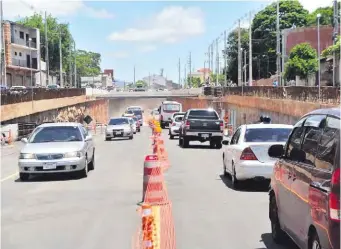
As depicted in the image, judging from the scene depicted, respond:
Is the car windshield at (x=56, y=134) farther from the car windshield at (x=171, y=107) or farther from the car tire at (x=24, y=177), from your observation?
the car windshield at (x=171, y=107)

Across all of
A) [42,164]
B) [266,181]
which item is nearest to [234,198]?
[266,181]

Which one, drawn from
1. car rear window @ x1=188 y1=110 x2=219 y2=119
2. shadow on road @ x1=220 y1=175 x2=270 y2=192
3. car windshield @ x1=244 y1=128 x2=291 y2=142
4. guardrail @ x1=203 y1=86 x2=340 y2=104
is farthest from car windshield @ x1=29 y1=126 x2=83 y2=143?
car rear window @ x1=188 y1=110 x2=219 y2=119

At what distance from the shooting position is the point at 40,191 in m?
14.9

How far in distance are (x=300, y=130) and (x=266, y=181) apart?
735 cm

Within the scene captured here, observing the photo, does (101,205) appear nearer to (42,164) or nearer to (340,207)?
(42,164)

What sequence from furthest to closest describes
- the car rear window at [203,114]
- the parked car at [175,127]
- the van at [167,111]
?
1. the van at [167,111]
2. the parked car at [175,127]
3. the car rear window at [203,114]

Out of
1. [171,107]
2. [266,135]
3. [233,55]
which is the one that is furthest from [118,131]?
[233,55]

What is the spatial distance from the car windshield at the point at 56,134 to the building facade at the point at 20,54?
238 ft

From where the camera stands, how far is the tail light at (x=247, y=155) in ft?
47.2

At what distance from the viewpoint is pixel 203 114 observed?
108ft

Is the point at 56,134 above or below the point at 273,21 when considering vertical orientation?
below

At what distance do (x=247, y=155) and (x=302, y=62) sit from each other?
5562 cm

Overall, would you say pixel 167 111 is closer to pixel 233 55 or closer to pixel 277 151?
pixel 233 55

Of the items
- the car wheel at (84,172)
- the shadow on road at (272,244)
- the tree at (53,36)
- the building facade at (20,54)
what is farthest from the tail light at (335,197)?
the tree at (53,36)
